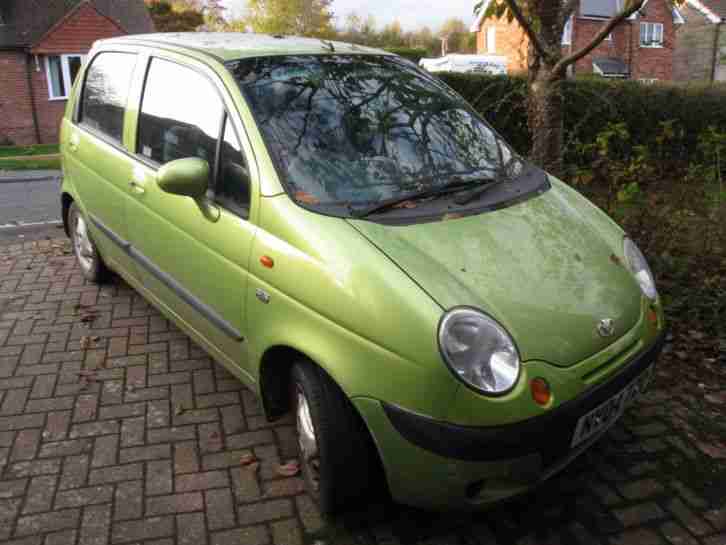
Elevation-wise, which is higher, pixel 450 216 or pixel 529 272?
pixel 450 216

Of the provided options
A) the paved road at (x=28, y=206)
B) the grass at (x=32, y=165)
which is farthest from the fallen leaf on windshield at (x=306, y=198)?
the grass at (x=32, y=165)

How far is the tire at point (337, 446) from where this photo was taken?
2.68 m

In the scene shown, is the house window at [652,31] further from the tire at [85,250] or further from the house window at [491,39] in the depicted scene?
the tire at [85,250]

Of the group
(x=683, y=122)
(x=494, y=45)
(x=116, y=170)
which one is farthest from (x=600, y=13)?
(x=116, y=170)

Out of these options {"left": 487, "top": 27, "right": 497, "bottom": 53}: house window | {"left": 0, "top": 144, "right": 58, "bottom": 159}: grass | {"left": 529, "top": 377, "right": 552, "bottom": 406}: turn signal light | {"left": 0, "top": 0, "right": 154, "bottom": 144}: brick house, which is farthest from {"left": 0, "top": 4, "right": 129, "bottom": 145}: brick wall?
{"left": 529, "top": 377, "right": 552, "bottom": 406}: turn signal light

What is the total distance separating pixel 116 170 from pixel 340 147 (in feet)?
5.68

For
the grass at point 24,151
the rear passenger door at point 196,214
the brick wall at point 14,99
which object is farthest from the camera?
the brick wall at point 14,99

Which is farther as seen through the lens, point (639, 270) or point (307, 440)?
point (639, 270)

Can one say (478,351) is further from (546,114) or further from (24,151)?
(24,151)

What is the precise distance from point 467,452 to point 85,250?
159 inches

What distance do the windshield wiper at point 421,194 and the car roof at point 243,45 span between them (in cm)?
112

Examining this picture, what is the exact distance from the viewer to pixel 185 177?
3.15 meters

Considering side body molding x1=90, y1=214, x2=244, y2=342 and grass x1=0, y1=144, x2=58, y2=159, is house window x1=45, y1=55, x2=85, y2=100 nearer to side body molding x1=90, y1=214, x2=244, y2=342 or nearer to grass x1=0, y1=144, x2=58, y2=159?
grass x1=0, y1=144, x2=58, y2=159

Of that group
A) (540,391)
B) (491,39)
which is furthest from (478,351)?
(491,39)
